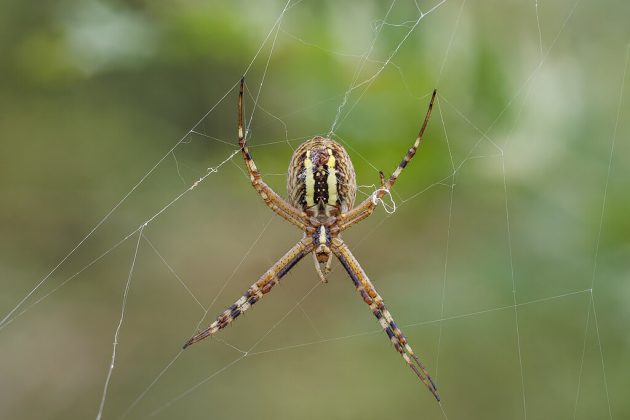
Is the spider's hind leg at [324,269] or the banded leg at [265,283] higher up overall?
the banded leg at [265,283]

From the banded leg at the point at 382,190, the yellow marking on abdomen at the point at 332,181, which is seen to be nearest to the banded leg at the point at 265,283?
the banded leg at the point at 382,190

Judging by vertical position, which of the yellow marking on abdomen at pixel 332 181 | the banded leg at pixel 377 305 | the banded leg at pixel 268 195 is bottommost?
the banded leg at pixel 377 305

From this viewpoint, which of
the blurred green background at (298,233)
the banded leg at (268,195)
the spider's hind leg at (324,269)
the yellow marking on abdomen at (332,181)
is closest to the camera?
the blurred green background at (298,233)

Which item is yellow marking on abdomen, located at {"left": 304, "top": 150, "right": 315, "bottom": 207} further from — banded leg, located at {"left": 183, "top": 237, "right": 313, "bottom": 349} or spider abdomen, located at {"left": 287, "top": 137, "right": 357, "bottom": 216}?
banded leg, located at {"left": 183, "top": 237, "right": 313, "bottom": 349}

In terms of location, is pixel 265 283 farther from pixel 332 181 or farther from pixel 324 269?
pixel 332 181

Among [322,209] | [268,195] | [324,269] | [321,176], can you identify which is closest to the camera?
[321,176]

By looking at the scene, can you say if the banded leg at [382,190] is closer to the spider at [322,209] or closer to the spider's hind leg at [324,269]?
the spider at [322,209]

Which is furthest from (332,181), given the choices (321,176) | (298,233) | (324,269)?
(298,233)

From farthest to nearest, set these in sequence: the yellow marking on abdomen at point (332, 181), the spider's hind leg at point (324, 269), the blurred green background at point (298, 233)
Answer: the spider's hind leg at point (324, 269)
the yellow marking on abdomen at point (332, 181)
the blurred green background at point (298, 233)
